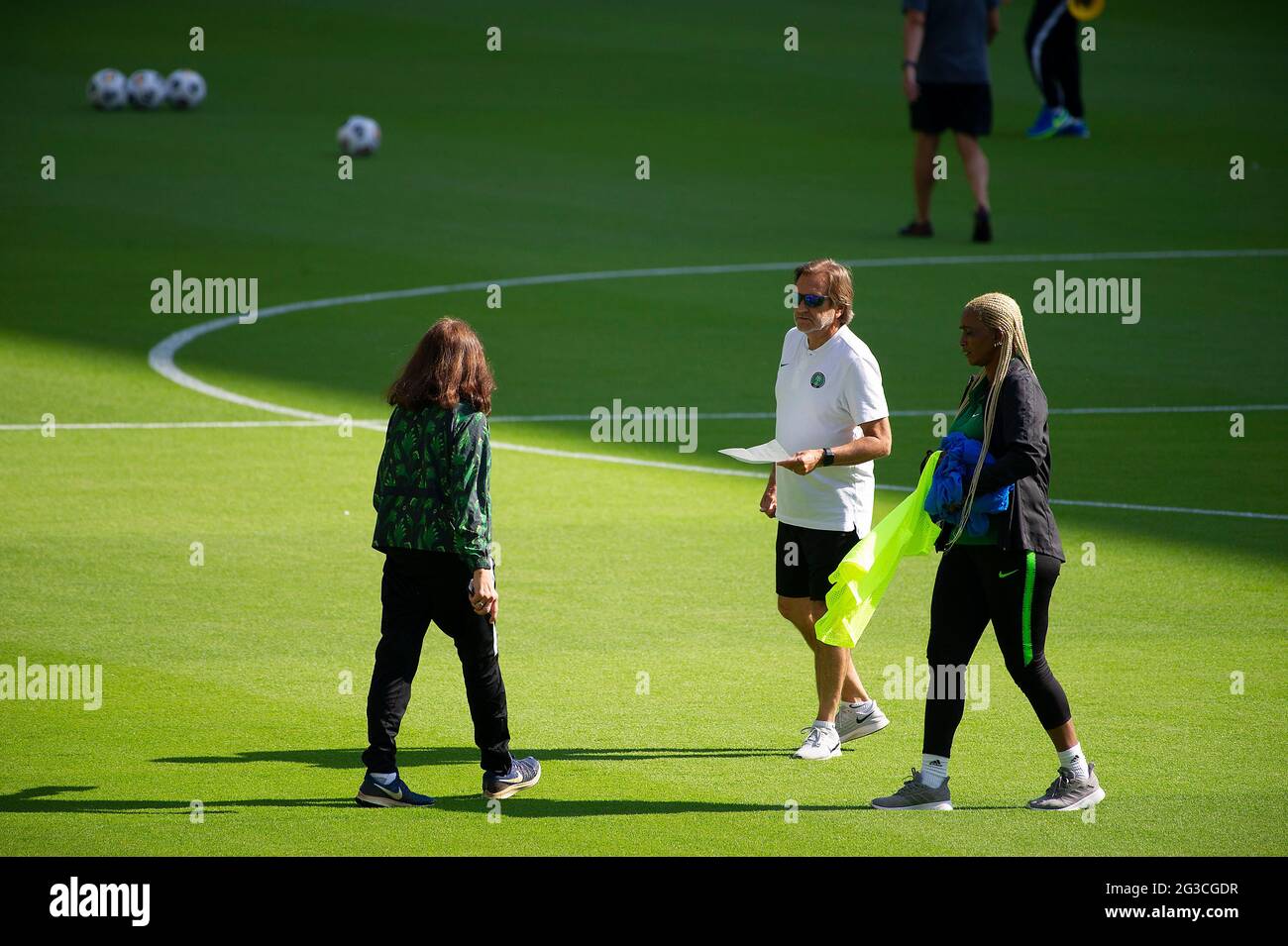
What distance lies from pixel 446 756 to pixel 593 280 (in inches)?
501

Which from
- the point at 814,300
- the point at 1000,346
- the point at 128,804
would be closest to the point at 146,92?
the point at 814,300

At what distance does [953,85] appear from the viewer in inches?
865

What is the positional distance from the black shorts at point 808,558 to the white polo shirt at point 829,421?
0.05 m

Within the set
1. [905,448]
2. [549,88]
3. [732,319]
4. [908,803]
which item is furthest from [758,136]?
[908,803]

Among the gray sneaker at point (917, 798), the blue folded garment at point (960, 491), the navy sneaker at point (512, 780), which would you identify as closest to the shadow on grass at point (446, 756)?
the navy sneaker at point (512, 780)

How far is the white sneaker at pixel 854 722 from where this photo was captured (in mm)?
8891

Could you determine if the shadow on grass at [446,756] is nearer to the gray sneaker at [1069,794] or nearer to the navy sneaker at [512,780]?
the navy sneaker at [512,780]

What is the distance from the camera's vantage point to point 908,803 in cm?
793

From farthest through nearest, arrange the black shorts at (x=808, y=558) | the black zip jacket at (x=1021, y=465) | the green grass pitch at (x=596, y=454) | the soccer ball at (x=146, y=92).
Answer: the soccer ball at (x=146, y=92), the black shorts at (x=808, y=558), the green grass pitch at (x=596, y=454), the black zip jacket at (x=1021, y=465)

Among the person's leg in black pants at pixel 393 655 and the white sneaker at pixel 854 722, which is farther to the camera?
the white sneaker at pixel 854 722

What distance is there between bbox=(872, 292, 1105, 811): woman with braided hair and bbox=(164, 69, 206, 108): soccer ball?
2644 cm

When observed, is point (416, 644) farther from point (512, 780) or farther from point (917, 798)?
point (917, 798)

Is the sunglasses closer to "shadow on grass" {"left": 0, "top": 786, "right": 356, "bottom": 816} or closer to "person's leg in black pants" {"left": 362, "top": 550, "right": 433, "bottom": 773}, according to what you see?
"person's leg in black pants" {"left": 362, "top": 550, "right": 433, "bottom": 773}

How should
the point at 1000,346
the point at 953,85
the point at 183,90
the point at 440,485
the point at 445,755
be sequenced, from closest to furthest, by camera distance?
the point at 1000,346 → the point at 440,485 → the point at 445,755 → the point at 953,85 → the point at 183,90
